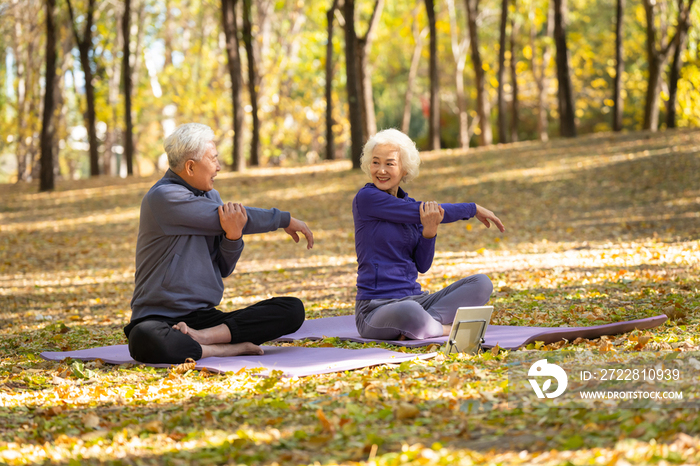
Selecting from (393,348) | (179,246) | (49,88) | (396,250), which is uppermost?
(49,88)

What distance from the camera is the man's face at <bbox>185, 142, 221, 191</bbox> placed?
4.49 metres

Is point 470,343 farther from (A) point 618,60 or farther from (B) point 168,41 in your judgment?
(B) point 168,41

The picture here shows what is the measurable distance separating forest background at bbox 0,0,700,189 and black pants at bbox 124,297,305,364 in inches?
610

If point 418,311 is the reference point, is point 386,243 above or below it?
above

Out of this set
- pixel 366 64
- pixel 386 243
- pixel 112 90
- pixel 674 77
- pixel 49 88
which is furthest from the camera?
pixel 112 90

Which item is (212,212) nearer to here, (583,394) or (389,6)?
(583,394)

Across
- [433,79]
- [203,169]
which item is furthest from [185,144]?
[433,79]

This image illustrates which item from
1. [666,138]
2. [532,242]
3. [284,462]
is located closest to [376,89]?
[666,138]

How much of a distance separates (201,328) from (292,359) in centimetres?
65

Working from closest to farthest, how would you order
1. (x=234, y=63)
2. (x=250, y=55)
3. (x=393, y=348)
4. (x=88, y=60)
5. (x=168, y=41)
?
(x=393, y=348), (x=234, y=63), (x=250, y=55), (x=88, y=60), (x=168, y=41)

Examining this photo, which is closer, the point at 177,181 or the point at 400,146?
the point at 177,181

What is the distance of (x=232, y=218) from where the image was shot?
14.2ft

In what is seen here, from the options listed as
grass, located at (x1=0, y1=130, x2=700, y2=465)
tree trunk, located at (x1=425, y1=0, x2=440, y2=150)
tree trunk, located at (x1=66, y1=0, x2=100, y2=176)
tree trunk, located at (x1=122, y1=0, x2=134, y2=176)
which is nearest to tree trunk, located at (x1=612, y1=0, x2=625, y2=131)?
grass, located at (x1=0, y1=130, x2=700, y2=465)

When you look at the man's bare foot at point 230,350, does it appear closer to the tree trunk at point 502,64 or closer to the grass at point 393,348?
the grass at point 393,348
